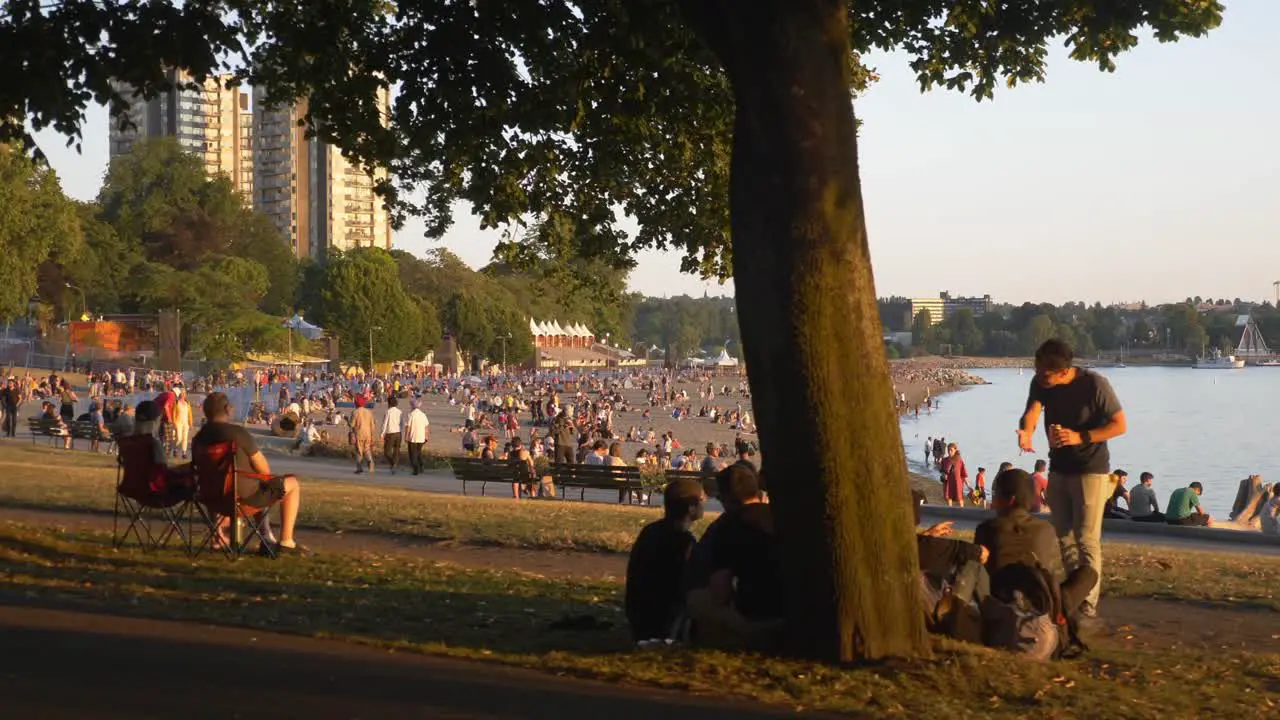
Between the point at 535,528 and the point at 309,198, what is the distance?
173641mm

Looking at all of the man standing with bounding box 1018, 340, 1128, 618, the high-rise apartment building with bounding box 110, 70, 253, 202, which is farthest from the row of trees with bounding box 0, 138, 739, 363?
the high-rise apartment building with bounding box 110, 70, 253, 202

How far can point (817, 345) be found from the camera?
581 cm

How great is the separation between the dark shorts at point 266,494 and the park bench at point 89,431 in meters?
20.8

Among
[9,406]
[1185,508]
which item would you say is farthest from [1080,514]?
[9,406]

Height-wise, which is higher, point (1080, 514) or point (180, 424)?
point (1080, 514)

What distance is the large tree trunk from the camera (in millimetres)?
5805

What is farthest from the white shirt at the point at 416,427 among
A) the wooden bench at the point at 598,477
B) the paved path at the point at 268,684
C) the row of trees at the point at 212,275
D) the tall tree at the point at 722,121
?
the row of trees at the point at 212,275

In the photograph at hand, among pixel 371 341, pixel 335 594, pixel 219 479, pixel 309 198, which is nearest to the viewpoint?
pixel 335 594

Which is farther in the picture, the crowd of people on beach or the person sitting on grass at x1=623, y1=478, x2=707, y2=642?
the person sitting on grass at x1=623, y1=478, x2=707, y2=642

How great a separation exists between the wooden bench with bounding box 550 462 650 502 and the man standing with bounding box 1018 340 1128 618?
1336 cm

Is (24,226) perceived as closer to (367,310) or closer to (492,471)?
(367,310)

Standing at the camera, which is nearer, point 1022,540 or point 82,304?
point 1022,540

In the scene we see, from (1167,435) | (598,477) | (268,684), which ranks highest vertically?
(268,684)

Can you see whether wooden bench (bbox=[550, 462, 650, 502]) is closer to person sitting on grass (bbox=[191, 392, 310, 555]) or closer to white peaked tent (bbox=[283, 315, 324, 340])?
person sitting on grass (bbox=[191, 392, 310, 555])
